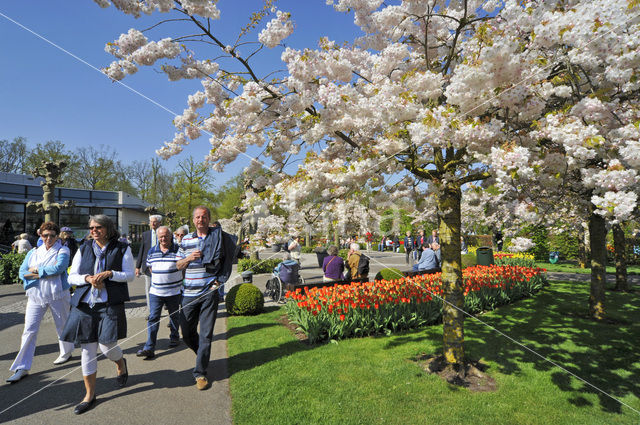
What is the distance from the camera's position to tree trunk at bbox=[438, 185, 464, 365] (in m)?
4.24

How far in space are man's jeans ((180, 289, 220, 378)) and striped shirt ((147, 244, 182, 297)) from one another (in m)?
0.75

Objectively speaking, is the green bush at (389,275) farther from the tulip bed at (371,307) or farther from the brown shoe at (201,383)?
the brown shoe at (201,383)

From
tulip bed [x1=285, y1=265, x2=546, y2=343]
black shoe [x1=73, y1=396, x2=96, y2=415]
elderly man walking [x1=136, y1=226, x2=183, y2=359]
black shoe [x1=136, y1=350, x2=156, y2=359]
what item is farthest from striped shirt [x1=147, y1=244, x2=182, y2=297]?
tulip bed [x1=285, y1=265, x2=546, y2=343]

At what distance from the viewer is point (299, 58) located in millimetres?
4344

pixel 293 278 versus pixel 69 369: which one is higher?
pixel 293 278

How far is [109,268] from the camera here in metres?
3.44

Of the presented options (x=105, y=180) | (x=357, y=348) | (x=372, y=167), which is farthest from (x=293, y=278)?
(x=105, y=180)

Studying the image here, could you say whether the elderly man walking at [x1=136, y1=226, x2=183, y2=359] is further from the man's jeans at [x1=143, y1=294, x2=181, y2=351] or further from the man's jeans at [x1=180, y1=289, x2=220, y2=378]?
the man's jeans at [x1=180, y1=289, x2=220, y2=378]

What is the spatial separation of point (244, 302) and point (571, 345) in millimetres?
5900

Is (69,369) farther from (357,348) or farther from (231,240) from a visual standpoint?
(357,348)

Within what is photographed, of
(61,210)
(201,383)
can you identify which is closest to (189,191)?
(61,210)

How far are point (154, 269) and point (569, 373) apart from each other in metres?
5.62

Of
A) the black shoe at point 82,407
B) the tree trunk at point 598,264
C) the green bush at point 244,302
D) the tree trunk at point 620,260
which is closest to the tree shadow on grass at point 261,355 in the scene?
the green bush at point 244,302

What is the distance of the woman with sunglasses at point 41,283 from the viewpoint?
402 centimetres
